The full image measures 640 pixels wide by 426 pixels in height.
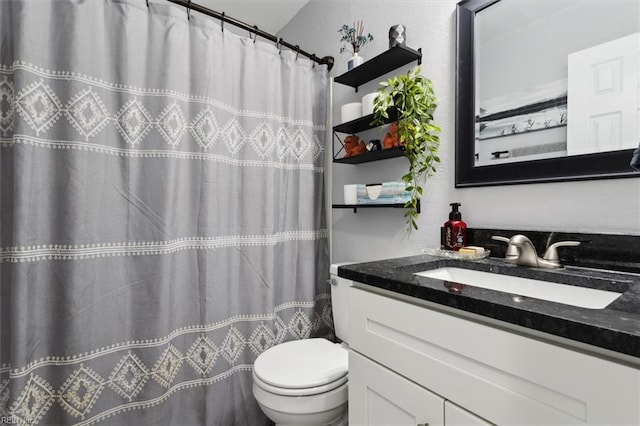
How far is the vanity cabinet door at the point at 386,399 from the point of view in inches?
28.4

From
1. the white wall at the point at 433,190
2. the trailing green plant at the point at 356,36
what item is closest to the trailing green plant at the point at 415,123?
the white wall at the point at 433,190

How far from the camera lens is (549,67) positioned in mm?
987

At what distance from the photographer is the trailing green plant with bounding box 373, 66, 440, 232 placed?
128cm

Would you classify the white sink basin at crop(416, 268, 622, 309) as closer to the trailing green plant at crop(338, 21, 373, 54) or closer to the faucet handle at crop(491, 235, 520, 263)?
the faucet handle at crop(491, 235, 520, 263)

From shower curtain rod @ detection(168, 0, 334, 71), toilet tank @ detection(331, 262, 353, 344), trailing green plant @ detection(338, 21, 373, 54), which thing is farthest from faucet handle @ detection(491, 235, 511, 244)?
shower curtain rod @ detection(168, 0, 334, 71)

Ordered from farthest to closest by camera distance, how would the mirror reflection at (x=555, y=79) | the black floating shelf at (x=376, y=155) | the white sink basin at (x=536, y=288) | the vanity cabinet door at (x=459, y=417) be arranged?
the black floating shelf at (x=376, y=155)
the mirror reflection at (x=555, y=79)
the white sink basin at (x=536, y=288)
the vanity cabinet door at (x=459, y=417)

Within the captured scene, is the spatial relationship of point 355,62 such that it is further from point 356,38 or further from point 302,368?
point 302,368

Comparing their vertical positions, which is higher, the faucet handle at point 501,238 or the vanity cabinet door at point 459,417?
the faucet handle at point 501,238

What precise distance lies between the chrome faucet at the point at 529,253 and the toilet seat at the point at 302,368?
0.75m

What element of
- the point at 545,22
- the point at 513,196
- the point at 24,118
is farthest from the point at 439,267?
the point at 24,118

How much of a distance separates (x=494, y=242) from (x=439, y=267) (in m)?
0.23

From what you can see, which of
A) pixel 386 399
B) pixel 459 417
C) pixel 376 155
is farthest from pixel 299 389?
pixel 376 155

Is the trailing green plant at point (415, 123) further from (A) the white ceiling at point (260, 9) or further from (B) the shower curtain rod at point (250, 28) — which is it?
(A) the white ceiling at point (260, 9)

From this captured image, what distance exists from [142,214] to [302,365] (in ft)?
2.95
